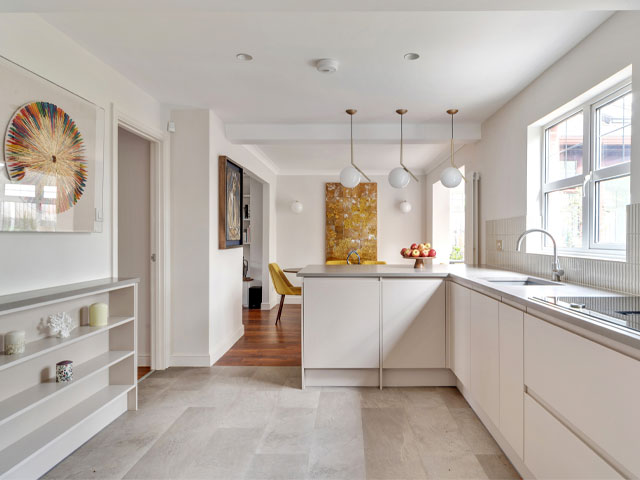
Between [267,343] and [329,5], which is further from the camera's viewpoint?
[267,343]

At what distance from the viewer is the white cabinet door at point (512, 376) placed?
5.67 ft

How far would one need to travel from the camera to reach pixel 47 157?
1.98m

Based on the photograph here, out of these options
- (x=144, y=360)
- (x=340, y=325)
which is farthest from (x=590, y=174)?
(x=144, y=360)

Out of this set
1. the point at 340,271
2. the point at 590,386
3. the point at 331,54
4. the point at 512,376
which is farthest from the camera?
the point at 340,271

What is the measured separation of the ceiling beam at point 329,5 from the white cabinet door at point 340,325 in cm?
186

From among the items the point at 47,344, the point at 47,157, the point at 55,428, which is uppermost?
the point at 47,157

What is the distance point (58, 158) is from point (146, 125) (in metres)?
1.13

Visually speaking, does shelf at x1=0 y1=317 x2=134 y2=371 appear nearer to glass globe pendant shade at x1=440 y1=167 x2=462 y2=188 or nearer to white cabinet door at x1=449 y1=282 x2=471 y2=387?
white cabinet door at x1=449 y1=282 x2=471 y2=387

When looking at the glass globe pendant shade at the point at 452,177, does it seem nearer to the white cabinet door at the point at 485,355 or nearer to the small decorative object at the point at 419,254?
the small decorative object at the point at 419,254

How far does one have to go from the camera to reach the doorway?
11.3 ft

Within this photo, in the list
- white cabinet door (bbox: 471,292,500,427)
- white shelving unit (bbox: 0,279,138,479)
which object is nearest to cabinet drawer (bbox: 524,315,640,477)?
white cabinet door (bbox: 471,292,500,427)

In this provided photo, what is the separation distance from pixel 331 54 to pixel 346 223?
4.54 m

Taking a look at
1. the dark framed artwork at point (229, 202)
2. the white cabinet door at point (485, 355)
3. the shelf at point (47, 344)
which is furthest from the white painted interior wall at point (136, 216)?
the white cabinet door at point (485, 355)

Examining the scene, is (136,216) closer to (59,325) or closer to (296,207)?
(59,325)
